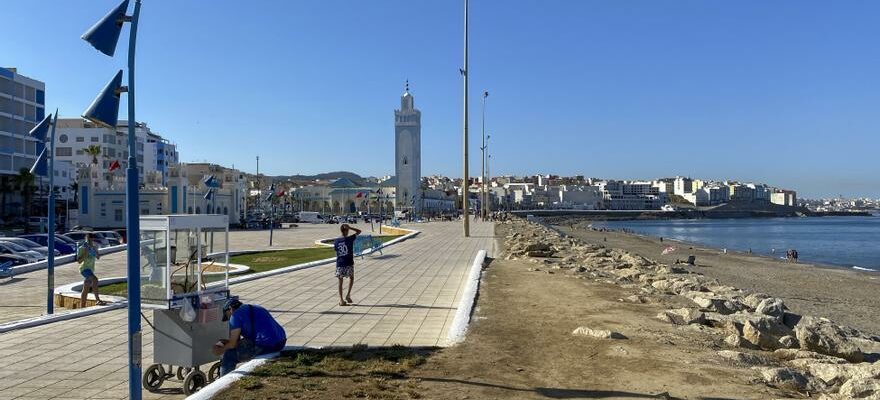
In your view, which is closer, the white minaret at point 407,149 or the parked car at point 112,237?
the parked car at point 112,237

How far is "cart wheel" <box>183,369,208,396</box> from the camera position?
643 cm

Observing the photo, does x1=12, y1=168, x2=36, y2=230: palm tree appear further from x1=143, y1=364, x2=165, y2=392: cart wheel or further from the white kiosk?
x1=143, y1=364, x2=165, y2=392: cart wheel

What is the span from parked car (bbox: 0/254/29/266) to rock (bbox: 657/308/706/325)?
19.7 metres

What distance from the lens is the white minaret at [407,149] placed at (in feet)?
409

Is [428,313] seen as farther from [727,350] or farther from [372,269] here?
[372,269]

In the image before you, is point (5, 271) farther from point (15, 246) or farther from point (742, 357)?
point (742, 357)

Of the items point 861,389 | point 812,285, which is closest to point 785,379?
point 861,389

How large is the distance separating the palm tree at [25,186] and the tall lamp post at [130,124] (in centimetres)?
5774

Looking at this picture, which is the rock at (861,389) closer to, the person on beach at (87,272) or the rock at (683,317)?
the rock at (683,317)

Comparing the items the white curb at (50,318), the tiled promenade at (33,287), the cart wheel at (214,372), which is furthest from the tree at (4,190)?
the cart wheel at (214,372)

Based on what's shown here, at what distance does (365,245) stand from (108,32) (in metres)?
16.6

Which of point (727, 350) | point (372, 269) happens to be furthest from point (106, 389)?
point (372, 269)

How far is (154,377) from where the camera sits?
677 centimetres

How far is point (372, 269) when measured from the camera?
18.1 meters
